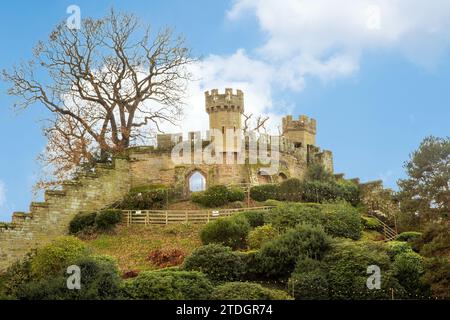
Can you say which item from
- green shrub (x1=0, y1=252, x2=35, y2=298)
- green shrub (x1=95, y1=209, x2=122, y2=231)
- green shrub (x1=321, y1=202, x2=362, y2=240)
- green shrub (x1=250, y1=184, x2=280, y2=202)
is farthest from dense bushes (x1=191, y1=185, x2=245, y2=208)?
green shrub (x1=0, y1=252, x2=35, y2=298)

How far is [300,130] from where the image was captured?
2199 inches

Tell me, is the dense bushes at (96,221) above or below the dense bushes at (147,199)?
below

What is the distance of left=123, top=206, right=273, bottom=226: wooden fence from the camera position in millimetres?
39438

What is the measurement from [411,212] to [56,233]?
755 inches

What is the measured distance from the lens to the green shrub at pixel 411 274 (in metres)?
28.1

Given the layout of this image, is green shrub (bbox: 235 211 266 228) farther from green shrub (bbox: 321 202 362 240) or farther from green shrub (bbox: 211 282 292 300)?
green shrub (bbox: 211 282 292 300)

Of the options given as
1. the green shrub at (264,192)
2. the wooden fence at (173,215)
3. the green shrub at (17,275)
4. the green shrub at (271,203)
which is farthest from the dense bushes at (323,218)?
the green shrub at (17,275)

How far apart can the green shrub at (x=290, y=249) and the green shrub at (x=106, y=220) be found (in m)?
11.0

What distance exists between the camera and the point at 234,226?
115 feet

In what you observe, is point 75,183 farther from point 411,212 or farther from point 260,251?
point 411,212

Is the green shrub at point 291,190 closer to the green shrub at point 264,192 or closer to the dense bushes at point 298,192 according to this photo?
the dense bushes at point 298,192

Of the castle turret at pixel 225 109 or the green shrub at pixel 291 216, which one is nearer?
the green shrub at pixel 291 216

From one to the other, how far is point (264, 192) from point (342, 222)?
27.6ft
